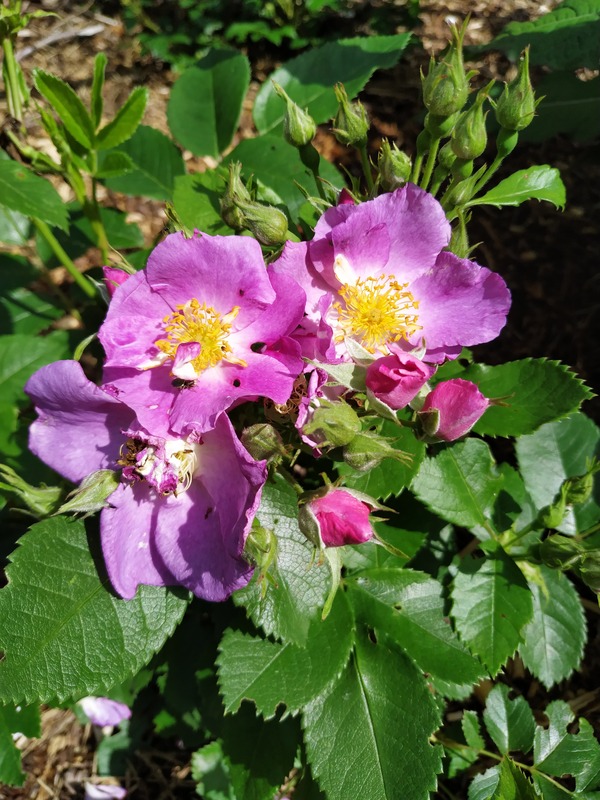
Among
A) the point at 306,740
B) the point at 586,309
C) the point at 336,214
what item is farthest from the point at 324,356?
the point at 586,309

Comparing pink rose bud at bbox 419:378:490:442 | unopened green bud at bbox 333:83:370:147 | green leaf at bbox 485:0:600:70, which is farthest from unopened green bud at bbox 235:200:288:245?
green leaf at bbox 485:0:600:70

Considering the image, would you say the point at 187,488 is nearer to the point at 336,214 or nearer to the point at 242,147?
the point at 336,214

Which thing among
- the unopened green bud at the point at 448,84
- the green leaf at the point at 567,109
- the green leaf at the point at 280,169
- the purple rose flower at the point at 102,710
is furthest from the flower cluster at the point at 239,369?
the green leaf at the point at 567,109

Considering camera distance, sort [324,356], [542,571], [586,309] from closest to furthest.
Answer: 1. [324,356]
2. [542,571]
3. [586,309]

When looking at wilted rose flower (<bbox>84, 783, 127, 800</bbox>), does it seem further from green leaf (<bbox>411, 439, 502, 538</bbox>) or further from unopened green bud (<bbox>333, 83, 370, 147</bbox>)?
unopened green bud (<bbox>333, 83, 370, 147</bbox>)

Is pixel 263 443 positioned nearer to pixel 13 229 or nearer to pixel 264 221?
pixel 264 221

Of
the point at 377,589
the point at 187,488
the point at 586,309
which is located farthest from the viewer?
the point at 586,309

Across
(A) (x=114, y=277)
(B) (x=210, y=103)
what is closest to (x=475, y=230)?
(B) (x=210, y=103)
